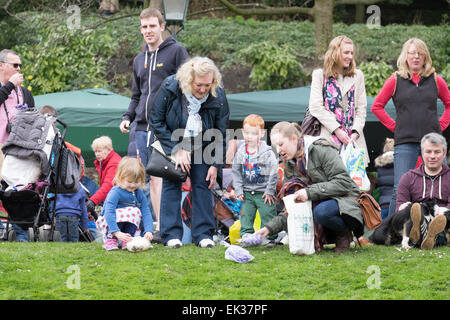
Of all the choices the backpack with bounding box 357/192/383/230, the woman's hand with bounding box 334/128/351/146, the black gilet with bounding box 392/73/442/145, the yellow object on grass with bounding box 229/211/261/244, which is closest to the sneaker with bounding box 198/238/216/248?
the yellow object on grass with bounding box 229/211/261/244

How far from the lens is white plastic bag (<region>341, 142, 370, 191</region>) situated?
6.58 meters

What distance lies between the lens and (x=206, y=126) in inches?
258

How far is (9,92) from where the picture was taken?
7621 millimetres

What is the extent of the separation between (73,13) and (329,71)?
36.3ft

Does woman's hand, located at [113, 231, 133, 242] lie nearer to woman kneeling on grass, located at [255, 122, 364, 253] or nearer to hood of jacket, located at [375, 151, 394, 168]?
woman kneeling on grass, located at [255, 122, 364, 253]

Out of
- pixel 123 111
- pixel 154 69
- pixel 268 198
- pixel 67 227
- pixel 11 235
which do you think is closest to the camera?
pixel 268 198

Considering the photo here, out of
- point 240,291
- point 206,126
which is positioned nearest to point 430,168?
point 206,126

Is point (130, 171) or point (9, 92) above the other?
point (9, 92)

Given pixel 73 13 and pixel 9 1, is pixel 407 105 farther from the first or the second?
pixel 9 1

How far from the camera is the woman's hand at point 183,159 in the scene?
6.42 metres

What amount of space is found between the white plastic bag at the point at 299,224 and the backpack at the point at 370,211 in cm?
47

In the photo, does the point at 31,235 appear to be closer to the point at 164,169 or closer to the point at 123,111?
the point at 164,169

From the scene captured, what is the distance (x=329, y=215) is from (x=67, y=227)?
3.35 m

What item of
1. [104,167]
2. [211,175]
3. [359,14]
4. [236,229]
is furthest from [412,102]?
[359,14]
